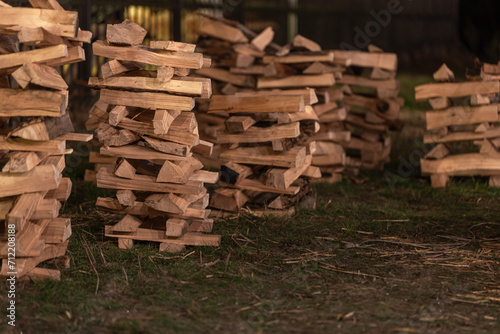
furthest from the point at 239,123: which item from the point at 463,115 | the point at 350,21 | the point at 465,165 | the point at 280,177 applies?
the point at 350,21

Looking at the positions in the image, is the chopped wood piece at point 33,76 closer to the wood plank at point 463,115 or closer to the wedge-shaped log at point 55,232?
the wedge-shaped log at point 55,232

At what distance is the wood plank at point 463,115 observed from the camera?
25.4 ft

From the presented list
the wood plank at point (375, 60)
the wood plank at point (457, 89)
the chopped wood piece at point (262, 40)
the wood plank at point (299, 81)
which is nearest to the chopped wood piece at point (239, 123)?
the wood plank at point (299, 81)

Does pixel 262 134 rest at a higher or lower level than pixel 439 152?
higher

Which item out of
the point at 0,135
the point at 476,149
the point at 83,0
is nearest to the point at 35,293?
the point at 0,135

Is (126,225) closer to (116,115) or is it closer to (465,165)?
(116,115)

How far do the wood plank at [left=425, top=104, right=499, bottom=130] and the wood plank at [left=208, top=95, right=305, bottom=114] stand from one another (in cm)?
231

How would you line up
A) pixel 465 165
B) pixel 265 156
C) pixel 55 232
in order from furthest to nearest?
pixel 465 165
pixel 265 156
pixel 55 232

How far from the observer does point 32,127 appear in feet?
15.0

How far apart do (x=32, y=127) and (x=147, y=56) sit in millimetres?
1150

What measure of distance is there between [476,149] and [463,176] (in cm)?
146

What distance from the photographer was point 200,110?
8.55 metres

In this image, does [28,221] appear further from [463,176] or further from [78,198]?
[463,176]

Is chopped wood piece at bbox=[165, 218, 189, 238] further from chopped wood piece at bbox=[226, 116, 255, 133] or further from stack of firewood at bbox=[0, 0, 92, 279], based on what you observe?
chopped wood piece at bbox=[226, 116, 255, 133]
